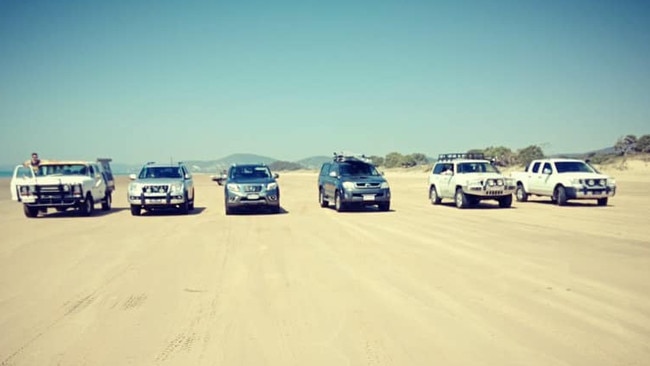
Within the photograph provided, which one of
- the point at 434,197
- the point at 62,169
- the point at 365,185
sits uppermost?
the point at 62,169

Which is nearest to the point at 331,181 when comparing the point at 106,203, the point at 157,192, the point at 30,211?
the point at 157,192

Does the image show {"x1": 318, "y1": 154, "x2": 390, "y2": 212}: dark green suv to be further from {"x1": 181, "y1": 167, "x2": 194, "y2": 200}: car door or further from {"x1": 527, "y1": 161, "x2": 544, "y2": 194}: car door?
{"x1": 527, "y1": 161, "x2": 544, "y2": 194}: car door

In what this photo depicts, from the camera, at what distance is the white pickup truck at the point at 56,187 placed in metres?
17.2

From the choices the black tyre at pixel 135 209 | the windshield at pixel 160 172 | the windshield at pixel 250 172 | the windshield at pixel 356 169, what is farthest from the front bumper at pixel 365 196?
the black tyre at pixel 135 209

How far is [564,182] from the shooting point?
65.8ft

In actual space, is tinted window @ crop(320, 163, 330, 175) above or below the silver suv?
above

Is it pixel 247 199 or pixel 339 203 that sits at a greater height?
pixel 247 199

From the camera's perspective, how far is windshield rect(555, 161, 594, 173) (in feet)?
68.4

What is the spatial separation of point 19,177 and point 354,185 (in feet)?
37.3

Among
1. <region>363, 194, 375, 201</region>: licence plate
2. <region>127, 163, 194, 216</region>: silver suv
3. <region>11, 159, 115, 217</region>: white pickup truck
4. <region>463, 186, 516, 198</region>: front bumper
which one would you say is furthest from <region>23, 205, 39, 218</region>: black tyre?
<region>463, 186, 516, 198</region>: front bumper

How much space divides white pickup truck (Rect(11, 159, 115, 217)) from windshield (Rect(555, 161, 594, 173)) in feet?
58.3

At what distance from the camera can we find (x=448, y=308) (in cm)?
593

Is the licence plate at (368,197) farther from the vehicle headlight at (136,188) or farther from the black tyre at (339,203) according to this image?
the vehicle headlight at (136,188)

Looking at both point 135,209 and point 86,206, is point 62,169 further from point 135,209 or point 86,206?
point 135,209
